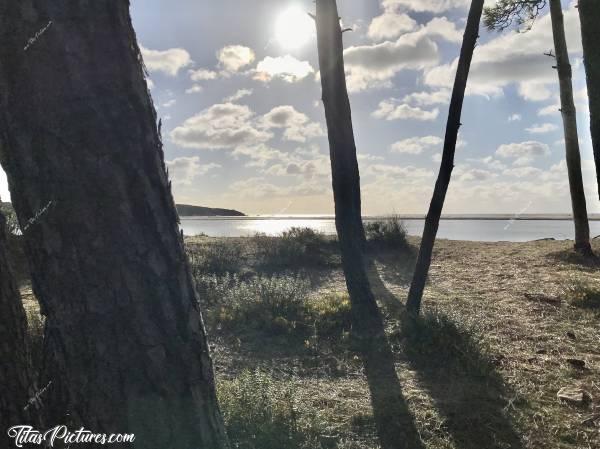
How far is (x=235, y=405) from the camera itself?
3916 millimetres

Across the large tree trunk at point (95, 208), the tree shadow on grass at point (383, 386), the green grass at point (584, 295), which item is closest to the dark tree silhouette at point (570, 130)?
the green grass at point (584, 295)

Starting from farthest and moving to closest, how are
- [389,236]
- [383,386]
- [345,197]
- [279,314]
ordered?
1. [389,236]
2. [279,314]
3. [345,197]
4. [383,386]

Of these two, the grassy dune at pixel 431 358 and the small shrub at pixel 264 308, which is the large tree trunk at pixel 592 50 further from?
the small shrub at pixel 264 308

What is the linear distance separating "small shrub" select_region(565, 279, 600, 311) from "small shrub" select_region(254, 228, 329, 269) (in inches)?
219

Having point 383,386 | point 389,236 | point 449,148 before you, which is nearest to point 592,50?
point 449,148

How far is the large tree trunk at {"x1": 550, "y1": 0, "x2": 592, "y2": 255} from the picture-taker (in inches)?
468

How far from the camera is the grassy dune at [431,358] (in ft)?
12.9

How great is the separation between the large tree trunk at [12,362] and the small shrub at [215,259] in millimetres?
7444

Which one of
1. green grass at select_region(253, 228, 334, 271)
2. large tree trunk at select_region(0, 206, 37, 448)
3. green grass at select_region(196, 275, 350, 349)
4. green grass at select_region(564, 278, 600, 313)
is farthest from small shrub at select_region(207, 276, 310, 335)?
large tree trunk at select_region(0, 206, 37, 448)

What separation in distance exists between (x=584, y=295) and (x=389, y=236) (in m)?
6.73

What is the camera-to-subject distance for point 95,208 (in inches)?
73.2

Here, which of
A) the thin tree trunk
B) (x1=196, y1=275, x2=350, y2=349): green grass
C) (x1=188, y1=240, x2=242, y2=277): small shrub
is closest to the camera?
the thin tree trunk

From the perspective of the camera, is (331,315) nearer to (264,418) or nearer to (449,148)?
(449,148)

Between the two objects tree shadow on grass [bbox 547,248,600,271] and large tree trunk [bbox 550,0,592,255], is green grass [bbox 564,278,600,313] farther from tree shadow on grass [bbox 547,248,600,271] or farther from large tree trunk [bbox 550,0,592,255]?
large tree trunk [bbox 550,0,592,255]
